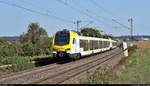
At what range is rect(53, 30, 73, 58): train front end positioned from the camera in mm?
19516

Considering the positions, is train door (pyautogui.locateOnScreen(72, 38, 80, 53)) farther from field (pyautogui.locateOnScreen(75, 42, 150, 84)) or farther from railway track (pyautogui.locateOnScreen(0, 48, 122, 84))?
field (pyautogui.locateOnScreen(75, 42, 150, 84))

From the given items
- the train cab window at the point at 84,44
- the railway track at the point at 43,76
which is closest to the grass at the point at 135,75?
the railway track at the point at 43,76

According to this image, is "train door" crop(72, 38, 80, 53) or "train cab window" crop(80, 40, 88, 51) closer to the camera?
"train door" crop(72, 38, 80, 53)

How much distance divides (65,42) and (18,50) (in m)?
9.93

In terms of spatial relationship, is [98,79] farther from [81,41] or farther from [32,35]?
[32,35]

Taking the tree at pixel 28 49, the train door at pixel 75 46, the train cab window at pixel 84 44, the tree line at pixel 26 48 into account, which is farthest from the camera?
the tree at pixel 28 49

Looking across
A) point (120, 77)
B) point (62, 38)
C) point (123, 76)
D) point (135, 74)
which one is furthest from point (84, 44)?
point (120, 77)

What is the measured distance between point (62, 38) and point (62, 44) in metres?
0.67

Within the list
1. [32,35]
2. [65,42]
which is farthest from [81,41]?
[32,35]

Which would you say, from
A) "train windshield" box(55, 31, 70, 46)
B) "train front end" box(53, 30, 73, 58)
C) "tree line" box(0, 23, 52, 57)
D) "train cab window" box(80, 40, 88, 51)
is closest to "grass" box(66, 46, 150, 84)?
"train front end" box(53, 30, 73, 58)

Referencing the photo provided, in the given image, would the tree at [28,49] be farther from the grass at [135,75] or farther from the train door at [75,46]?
the grass at [135,75]

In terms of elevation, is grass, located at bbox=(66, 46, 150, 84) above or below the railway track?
above

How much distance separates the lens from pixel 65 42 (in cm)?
1984

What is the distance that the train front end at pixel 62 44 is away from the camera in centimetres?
1952
